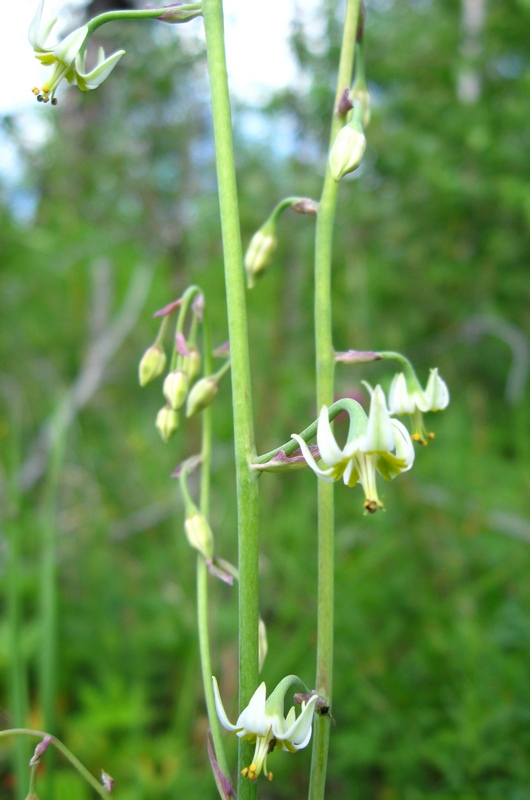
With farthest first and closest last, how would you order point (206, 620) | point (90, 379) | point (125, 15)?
point (90, 379)
point (206, 620)
point (125, 15)

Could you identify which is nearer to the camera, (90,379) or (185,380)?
(185,380)

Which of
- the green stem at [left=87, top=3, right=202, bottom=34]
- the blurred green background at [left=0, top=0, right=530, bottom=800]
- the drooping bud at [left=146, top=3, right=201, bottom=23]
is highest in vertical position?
the drooping bud at [left=146, top=3, right=201, bottom=23]

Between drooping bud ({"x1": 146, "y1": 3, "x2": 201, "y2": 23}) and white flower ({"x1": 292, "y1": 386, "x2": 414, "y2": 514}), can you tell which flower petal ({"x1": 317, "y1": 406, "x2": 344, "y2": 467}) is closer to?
white flower ({"x1": 292, "y1": 386, "x2": 414, "y2": 514})

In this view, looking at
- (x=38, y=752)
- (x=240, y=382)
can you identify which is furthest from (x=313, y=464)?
(x=38, y=752)

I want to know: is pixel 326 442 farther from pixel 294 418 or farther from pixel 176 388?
pixel 294 418

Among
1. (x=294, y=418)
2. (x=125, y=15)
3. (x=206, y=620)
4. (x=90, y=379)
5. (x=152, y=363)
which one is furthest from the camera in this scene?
(x=90, y=379)

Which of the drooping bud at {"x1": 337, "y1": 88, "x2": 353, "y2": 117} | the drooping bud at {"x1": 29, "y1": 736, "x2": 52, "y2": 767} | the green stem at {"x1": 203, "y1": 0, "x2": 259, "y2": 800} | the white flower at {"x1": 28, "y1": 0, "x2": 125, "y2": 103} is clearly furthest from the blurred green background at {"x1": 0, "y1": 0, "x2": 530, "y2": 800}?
the drooping bud at {"x1": 337, "y1": 88, "x2": 353, "y2": 117}

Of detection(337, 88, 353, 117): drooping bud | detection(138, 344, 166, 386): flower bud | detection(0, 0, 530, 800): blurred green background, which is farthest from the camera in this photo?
detection(0, 0, 530, 800): blurred green background

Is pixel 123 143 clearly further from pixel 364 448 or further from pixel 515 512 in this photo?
pixel 364 448
